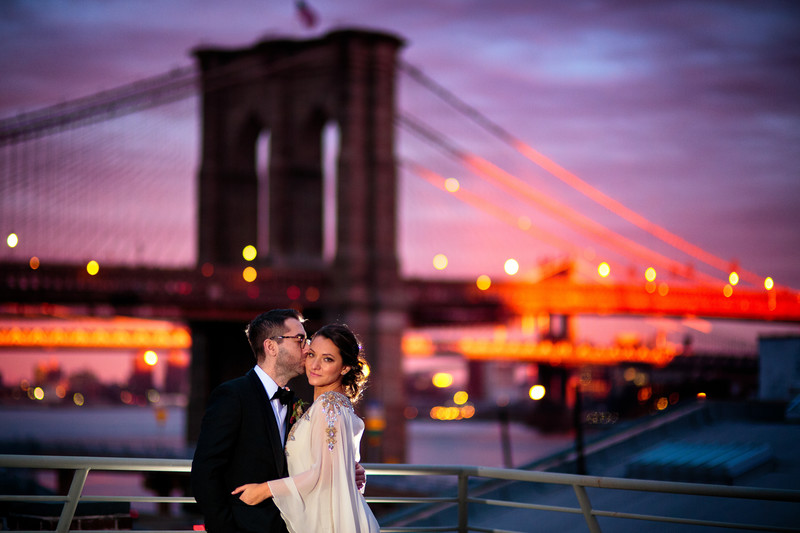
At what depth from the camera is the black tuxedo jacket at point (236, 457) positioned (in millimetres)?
4984

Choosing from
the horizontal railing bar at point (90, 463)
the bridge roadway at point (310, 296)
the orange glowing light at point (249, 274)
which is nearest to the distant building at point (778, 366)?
the horizontal railing bar at point (90, 463)

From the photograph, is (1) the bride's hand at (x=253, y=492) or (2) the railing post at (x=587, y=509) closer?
(1) the bride's hand at (x=253, y=492)

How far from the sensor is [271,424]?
517 cm

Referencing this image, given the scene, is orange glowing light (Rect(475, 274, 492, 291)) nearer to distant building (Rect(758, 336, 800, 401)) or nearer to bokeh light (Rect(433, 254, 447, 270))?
bokeh light (Rect(433, 254, 447, 270))

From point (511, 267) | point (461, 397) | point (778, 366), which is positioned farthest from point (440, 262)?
point (461, 397)

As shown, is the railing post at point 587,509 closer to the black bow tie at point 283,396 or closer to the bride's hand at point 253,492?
the black bow tie at point 283,396

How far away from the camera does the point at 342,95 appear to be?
54562mm

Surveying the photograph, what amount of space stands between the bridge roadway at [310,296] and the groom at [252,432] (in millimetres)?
42748

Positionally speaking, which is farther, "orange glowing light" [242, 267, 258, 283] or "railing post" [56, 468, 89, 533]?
"orange glowing light" [242, 267, 258, 283]

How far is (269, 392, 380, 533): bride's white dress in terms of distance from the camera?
16.7ft

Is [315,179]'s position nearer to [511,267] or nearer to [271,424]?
[511,267]

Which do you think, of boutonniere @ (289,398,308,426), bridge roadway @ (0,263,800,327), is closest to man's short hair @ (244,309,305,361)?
boutonniere @ (289,398,308,426)

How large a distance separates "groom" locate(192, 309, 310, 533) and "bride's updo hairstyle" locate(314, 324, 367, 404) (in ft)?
0.49

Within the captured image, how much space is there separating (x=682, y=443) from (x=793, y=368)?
3.57 metres
